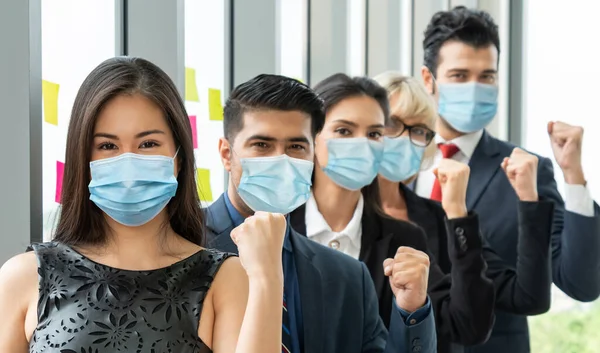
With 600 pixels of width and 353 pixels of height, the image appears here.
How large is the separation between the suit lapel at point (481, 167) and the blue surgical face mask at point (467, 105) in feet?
0.29

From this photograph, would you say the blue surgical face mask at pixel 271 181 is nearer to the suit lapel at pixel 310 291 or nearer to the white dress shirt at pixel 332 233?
the suit lapel at pixel 310 291

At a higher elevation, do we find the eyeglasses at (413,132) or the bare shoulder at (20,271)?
the eyeglasses at (413,132)

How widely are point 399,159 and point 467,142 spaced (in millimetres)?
439

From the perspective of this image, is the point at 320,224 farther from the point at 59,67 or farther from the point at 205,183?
the point at 59,67

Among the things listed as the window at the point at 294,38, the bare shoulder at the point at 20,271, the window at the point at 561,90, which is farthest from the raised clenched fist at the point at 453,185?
the window at the point at 561,90

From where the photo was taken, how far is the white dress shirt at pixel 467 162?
3.51 metres

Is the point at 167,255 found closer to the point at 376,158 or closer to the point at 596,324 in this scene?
the point at 376,158

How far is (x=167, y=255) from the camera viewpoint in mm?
2166

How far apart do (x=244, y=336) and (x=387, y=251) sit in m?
1.15

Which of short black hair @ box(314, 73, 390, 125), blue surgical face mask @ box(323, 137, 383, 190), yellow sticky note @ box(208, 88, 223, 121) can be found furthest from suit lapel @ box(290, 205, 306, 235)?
yellow sticky note @ box(208, 88, 223, 121)

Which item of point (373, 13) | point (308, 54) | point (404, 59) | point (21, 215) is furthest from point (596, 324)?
point (21, 215)

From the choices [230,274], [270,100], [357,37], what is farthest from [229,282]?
[357,37]

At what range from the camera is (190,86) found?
3352 mm

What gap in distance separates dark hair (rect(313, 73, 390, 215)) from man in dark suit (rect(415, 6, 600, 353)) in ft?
1.48
